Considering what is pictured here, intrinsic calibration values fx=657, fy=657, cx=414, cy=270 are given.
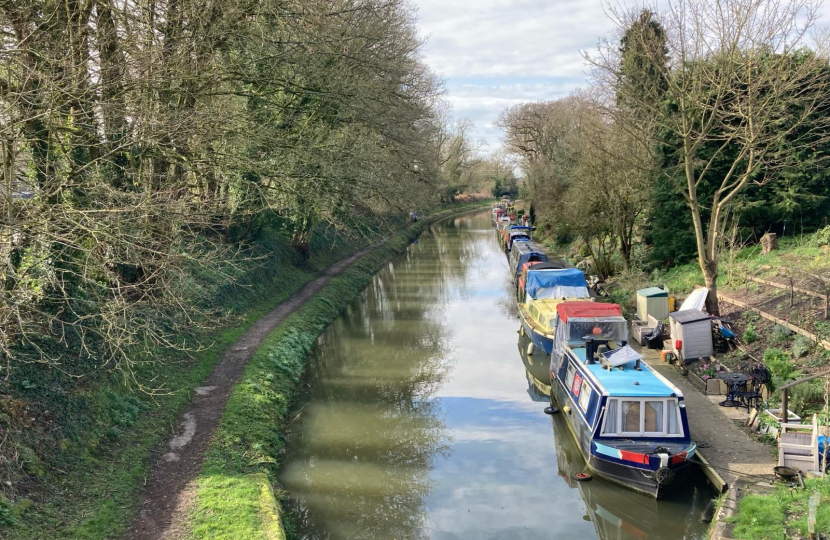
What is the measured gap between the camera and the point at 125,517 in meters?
9.00

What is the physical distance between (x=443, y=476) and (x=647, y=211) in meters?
17.8

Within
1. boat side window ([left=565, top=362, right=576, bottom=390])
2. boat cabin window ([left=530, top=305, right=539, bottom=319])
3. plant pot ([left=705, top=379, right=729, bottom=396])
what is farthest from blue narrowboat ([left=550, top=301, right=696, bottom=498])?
boat cabin window ([left=530, top=305, right=539, bottom=319])

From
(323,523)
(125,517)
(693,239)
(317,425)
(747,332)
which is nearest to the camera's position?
(125,517)

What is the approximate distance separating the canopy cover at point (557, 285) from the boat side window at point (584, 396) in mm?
8083

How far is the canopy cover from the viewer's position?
2089 centimetres

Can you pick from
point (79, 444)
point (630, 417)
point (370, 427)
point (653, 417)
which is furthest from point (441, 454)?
point (79, 444)

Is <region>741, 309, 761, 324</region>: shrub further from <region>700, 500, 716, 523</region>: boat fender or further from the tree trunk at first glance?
<region>700, 500, 716, 523</region>: boat fender

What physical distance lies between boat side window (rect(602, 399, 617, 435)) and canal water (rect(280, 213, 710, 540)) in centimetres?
106

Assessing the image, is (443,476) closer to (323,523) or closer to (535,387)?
(323,523)

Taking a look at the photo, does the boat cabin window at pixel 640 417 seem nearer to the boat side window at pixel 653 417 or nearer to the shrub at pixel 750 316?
the boat side window at pixel 653 417

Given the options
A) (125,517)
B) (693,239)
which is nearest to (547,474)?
(125,517)

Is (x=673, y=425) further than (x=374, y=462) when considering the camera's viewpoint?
No

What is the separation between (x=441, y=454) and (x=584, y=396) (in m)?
3.16

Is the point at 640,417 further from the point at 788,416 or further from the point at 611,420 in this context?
the point at 788,416
